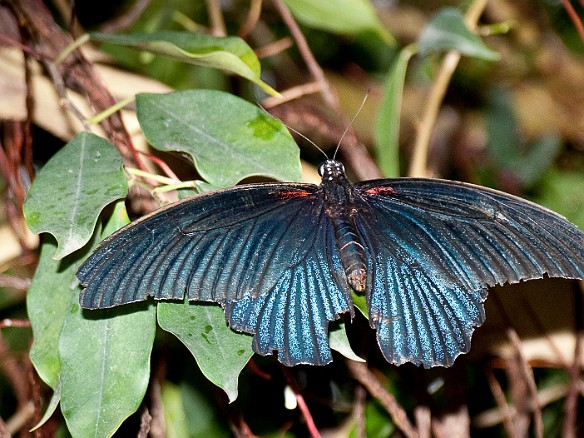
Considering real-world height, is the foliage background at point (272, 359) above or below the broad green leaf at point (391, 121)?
below

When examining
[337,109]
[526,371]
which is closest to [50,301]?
[337,109]

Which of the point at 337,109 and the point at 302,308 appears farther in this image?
the point at 337,109

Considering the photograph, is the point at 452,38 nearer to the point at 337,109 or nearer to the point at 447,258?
the point at 337,109

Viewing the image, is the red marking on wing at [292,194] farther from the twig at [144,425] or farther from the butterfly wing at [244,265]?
the twig at [144,425]

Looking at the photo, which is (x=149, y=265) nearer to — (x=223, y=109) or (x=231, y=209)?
(x=231, y=209)

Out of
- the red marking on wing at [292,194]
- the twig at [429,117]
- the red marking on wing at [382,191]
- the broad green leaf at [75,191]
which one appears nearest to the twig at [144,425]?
the broad green leaf at [75,191]

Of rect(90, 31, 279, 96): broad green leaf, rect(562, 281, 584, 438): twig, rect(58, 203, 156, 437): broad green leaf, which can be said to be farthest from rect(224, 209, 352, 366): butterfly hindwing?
rect(562, 281, 584, 438): twig

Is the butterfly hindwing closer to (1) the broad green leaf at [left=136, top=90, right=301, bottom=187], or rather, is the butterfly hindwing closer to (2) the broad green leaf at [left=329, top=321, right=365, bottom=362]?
(2) the broad green leaf at [left=329, top=321, right=365, bottom=362]
